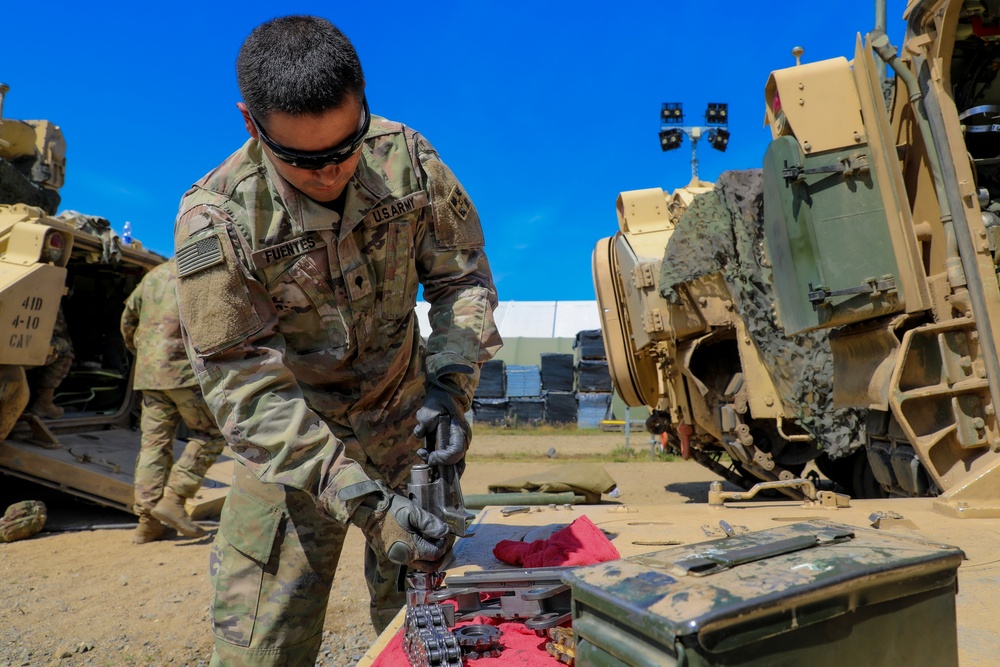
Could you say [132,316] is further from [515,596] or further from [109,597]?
[515,596]

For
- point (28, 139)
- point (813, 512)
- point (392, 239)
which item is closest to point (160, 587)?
point (392, 239)

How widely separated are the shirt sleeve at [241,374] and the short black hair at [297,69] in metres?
0.37

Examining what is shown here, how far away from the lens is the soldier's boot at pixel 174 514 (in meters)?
5.60

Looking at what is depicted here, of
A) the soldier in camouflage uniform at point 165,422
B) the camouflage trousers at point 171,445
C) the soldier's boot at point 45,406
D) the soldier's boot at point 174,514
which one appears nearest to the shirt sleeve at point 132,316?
the soldier in camouflage uniform at point 165,422

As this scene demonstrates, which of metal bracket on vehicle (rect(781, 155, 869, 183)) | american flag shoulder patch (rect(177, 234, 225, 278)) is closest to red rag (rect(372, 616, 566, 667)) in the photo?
american flag shoulder patch (rect(177, 234, 225, 278))

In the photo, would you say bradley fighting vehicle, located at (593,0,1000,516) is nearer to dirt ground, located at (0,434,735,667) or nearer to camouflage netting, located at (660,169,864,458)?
camouflage netting, located at (660,169,864,458)

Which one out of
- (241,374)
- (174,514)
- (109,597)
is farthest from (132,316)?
(241,374)

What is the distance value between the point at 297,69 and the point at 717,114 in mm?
13374

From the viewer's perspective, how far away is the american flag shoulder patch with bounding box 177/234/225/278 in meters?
1.99

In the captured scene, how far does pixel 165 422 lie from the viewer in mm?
5723

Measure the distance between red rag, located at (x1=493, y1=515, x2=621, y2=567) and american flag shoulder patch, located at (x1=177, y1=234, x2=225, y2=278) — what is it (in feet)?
3.46

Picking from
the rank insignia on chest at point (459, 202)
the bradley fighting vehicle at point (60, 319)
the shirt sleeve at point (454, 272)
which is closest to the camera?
the shirt sleeve at point (454, 272)

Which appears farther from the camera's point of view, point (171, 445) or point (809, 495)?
point (171, 445)

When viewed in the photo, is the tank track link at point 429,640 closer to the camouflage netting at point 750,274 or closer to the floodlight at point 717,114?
the camouflage netting at point 750,274
